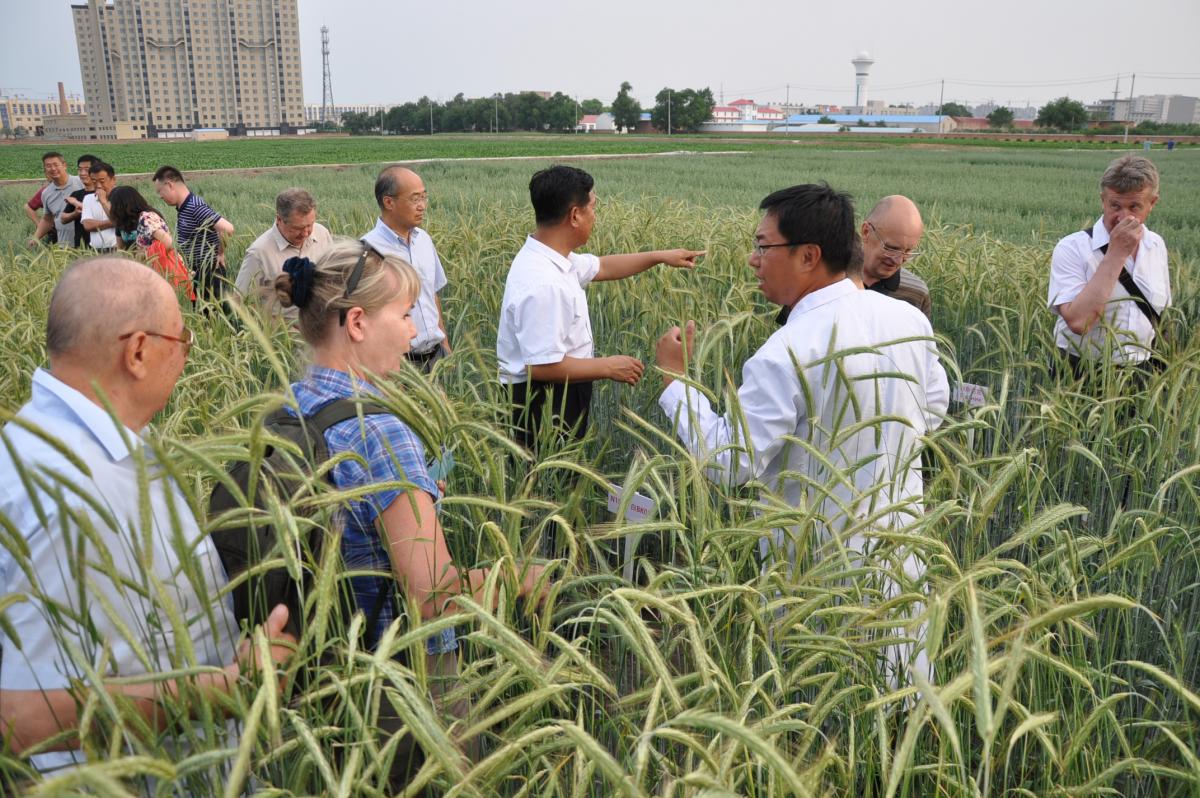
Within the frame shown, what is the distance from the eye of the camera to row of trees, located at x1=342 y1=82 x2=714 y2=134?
9619 centimetres

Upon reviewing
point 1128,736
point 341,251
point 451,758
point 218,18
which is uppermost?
point 218,18

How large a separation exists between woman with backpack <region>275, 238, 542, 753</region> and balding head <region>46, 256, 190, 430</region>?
0.32m

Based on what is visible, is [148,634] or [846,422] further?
[846,422]

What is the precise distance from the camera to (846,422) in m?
2.40

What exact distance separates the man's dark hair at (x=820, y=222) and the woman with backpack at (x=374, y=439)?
1.08 m

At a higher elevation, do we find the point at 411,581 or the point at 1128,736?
the point at 411,581

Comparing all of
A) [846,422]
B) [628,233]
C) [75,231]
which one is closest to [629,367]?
[846,422]

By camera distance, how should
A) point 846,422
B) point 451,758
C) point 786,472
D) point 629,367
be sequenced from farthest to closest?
point 629,367, point 846,422, point 786,472, point 451,758

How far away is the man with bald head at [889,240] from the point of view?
3674 mm

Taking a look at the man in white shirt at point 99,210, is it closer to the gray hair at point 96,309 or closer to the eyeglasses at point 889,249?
the eyeglasses at point 889,249

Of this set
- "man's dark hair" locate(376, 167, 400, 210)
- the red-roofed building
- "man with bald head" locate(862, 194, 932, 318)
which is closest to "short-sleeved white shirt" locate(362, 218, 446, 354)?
"man's dark hair" locate(376, 167, 400, 210)

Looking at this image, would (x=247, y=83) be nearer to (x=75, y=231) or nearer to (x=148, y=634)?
(x=75, y=231)

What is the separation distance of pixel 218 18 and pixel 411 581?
160 m

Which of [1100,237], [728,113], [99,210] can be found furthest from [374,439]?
[728,113]
